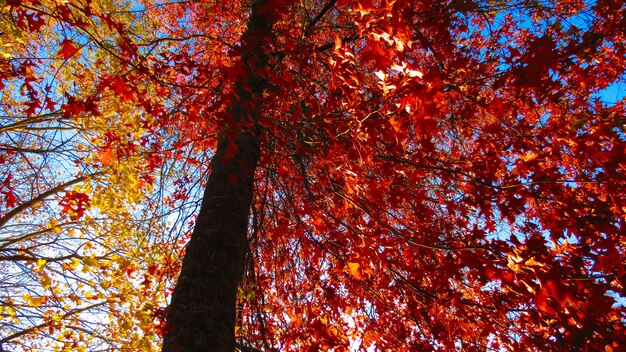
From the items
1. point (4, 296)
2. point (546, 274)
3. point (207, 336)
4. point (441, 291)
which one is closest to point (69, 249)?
point (4, 296)

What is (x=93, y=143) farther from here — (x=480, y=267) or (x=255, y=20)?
(x=480, y=267)

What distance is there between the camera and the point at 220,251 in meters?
2.40

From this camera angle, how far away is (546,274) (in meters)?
1.85

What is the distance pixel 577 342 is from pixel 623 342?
272 mm

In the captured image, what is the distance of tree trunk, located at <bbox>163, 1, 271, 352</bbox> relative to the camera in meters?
1.94

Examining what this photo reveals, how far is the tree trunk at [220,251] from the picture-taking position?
6.35ft

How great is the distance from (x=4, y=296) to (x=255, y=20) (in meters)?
6.44

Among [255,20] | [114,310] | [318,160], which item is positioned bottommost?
[114,310]

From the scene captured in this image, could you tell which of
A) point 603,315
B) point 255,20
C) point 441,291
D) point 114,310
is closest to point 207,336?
point 441,291

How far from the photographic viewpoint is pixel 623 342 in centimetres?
223

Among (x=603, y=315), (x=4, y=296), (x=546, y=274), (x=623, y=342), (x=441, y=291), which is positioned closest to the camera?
(x=546, y=274)

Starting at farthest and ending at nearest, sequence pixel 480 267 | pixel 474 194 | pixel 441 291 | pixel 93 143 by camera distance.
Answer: pixel 93 143 → pixel 474 194 → pixel 441 291 → pixel 480 267

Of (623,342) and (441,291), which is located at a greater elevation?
(441,291)

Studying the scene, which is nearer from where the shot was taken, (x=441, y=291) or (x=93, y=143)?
(x=441, y=291)
